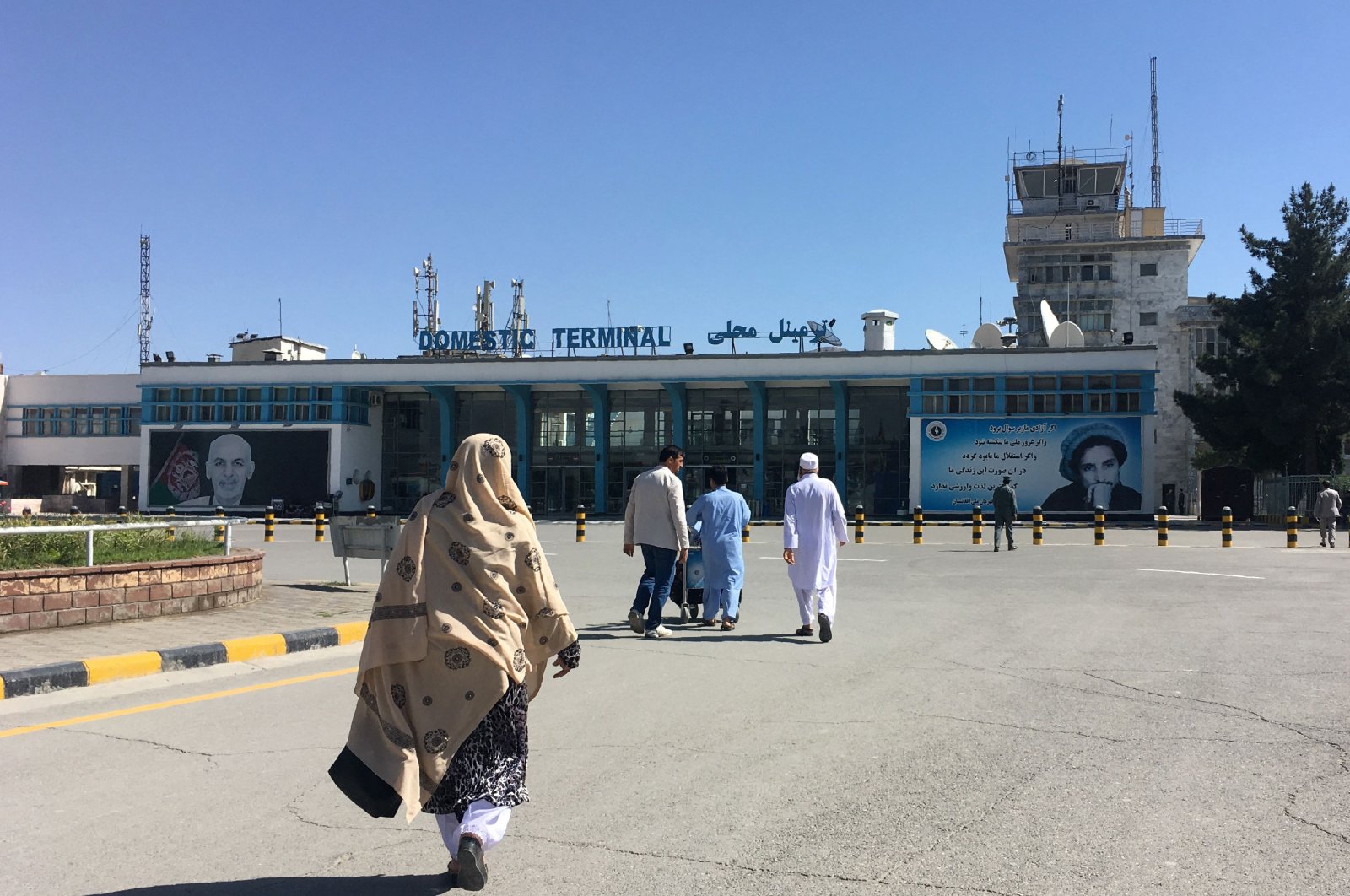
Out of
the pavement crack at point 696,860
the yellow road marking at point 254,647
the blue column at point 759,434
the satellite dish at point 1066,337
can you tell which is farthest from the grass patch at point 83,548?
the satellite dish at point 1066,337

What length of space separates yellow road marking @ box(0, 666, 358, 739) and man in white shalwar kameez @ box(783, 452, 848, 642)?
13.3 ft

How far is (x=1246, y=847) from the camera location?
4391 millimetres

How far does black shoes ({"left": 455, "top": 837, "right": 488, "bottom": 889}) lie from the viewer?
386 centimetres

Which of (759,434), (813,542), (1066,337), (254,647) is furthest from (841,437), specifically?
(254,647)

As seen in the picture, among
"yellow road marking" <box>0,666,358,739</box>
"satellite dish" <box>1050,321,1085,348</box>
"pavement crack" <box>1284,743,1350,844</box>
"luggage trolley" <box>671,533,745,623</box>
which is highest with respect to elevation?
"satellite dish" <box>1050,321,1085,348</box>

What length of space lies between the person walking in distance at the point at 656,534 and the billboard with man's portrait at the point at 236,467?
41956 mm

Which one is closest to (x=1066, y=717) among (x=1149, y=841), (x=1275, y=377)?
(x=1149, y=841)

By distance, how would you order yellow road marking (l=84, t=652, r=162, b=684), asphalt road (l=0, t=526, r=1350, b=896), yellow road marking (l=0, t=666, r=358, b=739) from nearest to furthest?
asphalt road (l=0, t=526, r=1350, b=896) < yellow road marking (l=0, t=666, r=358, b=739) < yellow road marking (l=84, t=652, r=162, b=684)

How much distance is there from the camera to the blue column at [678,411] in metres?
48.6

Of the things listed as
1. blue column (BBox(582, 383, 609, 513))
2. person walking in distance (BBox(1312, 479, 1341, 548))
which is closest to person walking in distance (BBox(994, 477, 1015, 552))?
person walking in distance (BBox(1312, 479, 1341, 548))

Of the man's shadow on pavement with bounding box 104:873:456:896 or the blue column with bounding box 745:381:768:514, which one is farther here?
the blue column with bounding box 745:381:768:514

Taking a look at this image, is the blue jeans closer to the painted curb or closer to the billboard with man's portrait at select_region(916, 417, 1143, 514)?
the painted curb

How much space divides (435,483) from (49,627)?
138 ft

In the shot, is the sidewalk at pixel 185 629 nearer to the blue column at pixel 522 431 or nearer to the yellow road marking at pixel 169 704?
the yellow road marking at pixel 169 704
